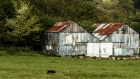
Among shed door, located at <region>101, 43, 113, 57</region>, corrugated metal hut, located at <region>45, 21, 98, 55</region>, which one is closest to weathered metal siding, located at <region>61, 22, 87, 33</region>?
corrugated metal hut, located at <region>45, 21, 98, 55</region>

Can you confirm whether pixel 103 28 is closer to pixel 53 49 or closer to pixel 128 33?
pixel 128 33

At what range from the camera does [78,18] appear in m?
82.6

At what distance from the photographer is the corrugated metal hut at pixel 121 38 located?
2598 inches

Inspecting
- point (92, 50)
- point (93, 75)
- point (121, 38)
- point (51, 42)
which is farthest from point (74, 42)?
point (93, 75)

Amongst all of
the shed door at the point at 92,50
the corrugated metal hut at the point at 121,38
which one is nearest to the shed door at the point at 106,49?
the corrugated metal hut at the point at 121,38

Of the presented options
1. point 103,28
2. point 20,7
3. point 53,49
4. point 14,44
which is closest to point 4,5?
point 20,7

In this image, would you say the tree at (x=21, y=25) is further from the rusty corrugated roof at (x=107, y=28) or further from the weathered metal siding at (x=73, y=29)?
the rusty corrugated roof at (x=107, y=28)

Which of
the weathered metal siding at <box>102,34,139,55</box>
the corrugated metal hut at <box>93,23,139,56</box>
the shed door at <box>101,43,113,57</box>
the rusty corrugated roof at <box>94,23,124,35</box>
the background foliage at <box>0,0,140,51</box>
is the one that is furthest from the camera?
the rusty corrugated roof at <box>94,23,124,35</box>

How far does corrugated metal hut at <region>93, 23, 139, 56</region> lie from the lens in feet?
217

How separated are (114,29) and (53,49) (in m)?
11.9

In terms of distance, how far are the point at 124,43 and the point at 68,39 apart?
10791mm

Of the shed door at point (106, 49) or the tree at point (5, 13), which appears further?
the shed door at point (106, 49)

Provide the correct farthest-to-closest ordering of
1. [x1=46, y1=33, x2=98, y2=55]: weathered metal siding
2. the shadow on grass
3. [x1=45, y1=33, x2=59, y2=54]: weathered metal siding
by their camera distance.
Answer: [x1=45, y1=33, x2=59, y2=54]: weathered metal siding
[x1=46, y1=33, x2=98, y2=55]: weathered metal siding
the shadow on grass

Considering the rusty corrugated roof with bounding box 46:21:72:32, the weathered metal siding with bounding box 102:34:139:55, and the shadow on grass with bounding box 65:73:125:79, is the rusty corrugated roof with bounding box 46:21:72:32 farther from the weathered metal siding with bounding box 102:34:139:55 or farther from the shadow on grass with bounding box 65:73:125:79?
the shadow on grass with bounding box 65:73:125:79
